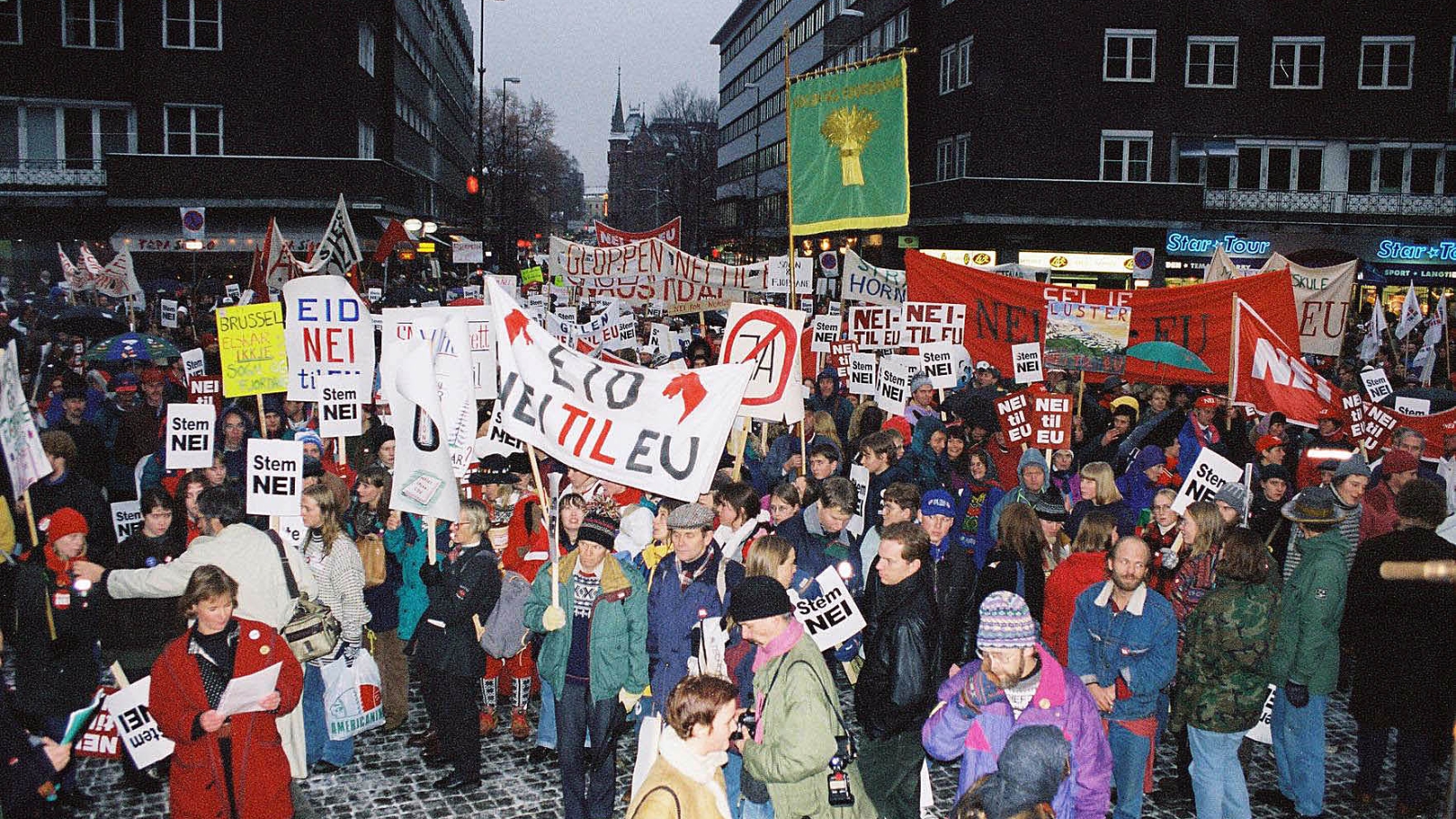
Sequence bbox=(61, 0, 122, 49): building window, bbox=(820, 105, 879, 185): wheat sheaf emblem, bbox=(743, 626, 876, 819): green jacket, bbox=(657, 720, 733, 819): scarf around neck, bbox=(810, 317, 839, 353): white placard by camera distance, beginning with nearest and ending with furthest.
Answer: bbox=(657, 720, 733, 819): scarf around neck, bbox=(743, 626, 876, 819): green jacket, bbox=(820, 105, 879, 185): wheat sheaf emblem, bbox=(810, 317, 839, 353): white placard, bbox=(61, 0, 122, 49): building window

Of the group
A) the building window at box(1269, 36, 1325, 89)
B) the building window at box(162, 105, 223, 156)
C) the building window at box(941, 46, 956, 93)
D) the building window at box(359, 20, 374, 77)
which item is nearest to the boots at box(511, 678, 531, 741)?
the building window at box(162, 105, 223, 156)

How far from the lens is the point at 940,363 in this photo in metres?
A: 12.7

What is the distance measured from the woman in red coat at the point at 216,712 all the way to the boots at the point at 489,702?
9.19ft

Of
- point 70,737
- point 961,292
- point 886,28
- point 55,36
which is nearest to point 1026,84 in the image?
point 886,28

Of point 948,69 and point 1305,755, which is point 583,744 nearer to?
point 1305,755

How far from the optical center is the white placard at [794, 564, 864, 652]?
20.1 feet

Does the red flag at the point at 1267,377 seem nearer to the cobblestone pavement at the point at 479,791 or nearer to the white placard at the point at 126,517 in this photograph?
the cobblestone pavement at the point at 479,791

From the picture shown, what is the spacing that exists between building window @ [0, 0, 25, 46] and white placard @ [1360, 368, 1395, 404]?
4088cm

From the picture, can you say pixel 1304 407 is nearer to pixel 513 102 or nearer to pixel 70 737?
pixel 70 737

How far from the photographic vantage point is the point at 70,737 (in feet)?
17.3

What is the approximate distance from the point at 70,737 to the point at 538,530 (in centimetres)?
352

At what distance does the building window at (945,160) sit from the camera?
41719 millimetres

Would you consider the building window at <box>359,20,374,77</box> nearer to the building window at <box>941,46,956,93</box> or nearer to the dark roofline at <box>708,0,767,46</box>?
the building window at <box>941,46,956,93</box>

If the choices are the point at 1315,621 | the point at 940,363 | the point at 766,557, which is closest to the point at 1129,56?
the point at 940,363
